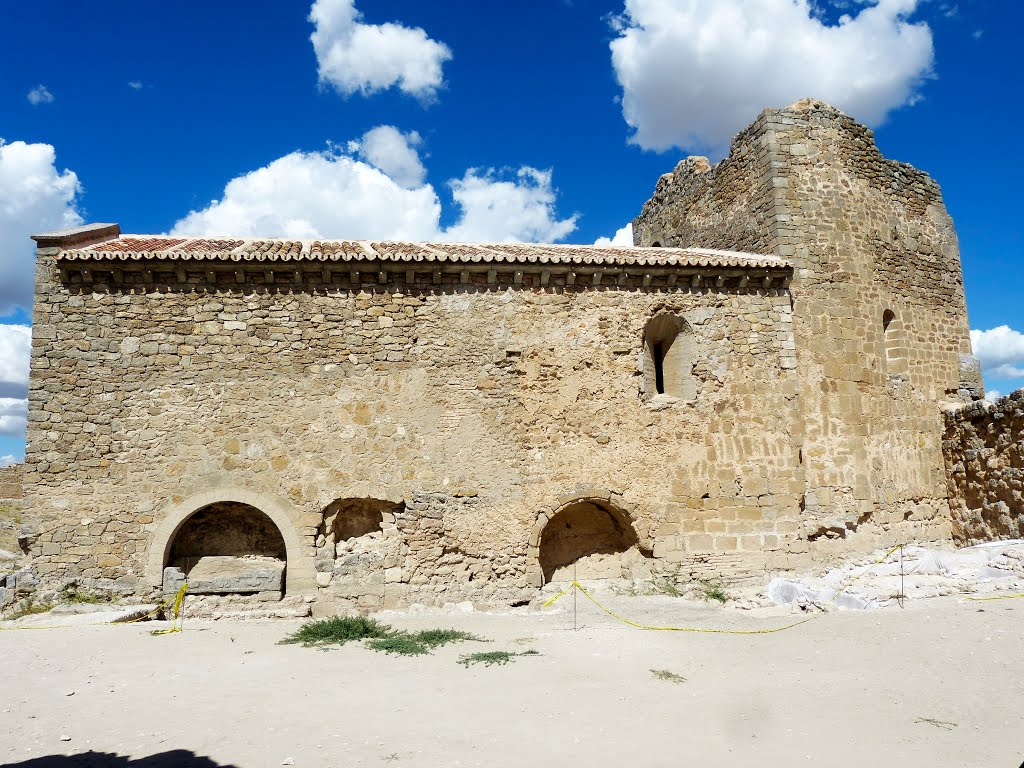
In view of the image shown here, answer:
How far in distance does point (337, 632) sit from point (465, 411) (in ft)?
12.9

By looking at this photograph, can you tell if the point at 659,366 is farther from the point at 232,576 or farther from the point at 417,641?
the point at 232,576

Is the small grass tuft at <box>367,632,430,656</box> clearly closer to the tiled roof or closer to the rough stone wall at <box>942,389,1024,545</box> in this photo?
the tiled roof

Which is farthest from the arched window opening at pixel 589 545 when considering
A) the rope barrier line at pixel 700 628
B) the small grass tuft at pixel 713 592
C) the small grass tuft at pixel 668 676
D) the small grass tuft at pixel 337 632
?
the small grass tuft at pixel 668 676

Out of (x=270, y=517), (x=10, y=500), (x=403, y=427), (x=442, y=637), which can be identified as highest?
(x=403, y=427)

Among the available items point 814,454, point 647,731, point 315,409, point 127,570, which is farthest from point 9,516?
point 814,454

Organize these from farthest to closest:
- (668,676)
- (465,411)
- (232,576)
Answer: (465,411)
(232,576)
(668,676)

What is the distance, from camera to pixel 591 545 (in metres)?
11.9

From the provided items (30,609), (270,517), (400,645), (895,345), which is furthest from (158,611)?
(895,345)

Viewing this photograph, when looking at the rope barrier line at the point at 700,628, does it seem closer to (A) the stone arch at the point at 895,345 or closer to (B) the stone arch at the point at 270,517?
(A) the stone arch at the point at 895,345

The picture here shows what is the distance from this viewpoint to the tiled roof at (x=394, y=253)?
10.7 meters

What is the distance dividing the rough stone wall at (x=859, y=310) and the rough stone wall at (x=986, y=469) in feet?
0.88

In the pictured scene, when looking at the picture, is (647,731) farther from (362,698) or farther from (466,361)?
(466,361)

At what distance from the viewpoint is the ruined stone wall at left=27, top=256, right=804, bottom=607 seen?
34.0 feet

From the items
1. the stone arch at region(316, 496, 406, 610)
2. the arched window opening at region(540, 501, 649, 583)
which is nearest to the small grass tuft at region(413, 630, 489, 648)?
the stone arch at region(316, 496, 406, 610)
